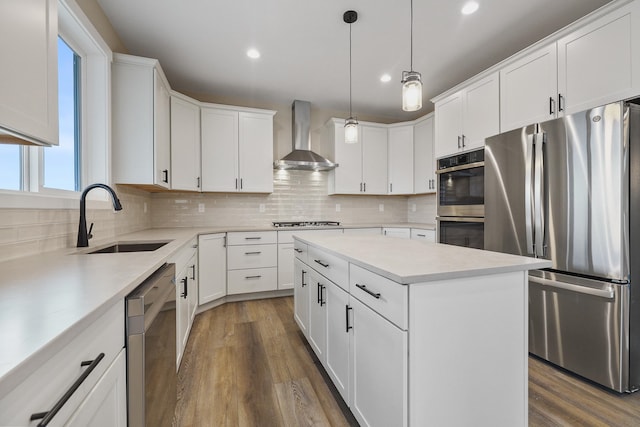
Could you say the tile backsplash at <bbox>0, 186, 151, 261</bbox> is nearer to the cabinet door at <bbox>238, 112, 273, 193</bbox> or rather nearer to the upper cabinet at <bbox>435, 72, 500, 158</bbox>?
the cabinet door at <bbox>238, 112, 273, 193</bbox>

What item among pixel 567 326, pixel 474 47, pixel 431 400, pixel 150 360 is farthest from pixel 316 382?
pixel 474 47

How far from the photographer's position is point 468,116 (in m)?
2.84

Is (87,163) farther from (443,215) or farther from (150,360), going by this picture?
(443,215)

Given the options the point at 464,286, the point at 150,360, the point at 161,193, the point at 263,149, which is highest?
the point at 263,149

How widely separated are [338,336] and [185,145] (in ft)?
9.22

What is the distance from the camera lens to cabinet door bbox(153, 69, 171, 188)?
8.11 feet

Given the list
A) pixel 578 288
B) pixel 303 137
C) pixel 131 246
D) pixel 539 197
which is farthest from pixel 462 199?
pixel 131 246

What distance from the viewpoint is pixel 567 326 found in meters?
1.92

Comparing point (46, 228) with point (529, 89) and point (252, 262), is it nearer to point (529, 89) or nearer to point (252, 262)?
point (252, 262)

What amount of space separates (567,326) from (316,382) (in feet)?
5.80

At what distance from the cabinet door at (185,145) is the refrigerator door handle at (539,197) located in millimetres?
3409

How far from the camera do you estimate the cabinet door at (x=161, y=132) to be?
247 centimetres

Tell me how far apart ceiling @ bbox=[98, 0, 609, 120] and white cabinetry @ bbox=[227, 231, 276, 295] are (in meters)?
1.92

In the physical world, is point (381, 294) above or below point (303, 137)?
below
